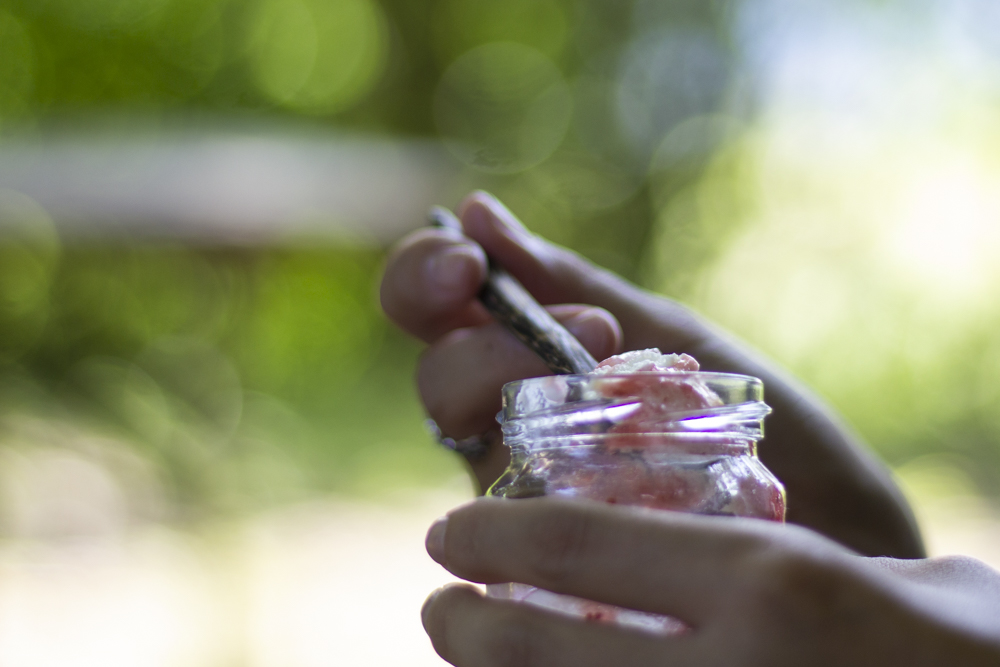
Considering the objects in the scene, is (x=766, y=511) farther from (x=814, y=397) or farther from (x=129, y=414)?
(x=129, y=414)

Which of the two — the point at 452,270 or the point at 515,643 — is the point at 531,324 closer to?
the point at 452,270

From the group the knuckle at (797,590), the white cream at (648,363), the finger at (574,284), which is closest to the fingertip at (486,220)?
the finger at (574,284)

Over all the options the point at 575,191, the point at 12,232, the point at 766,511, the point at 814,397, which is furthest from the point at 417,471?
the point at 766,511

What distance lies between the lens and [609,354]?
423mm

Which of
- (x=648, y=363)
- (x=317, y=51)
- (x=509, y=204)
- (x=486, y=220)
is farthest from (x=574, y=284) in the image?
(x=317, y=51)

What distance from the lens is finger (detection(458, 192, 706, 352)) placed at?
0.46 meters

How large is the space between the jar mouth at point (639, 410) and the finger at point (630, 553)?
5cm

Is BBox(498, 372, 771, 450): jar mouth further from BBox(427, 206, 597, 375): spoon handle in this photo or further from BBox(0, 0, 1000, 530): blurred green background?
BBox(0, 0, 1000, 530): blurred green background

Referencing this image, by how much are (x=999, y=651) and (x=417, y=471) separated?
53.2 inches

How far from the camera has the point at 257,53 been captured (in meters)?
1.47

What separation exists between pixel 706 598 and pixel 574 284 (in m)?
0.32

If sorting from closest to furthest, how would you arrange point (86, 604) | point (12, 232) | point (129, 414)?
point (86, 604)
point (12, 232)
point (129, 414)

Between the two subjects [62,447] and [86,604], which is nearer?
[86,604]

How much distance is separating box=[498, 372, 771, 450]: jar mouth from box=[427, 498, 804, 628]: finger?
5 cm
